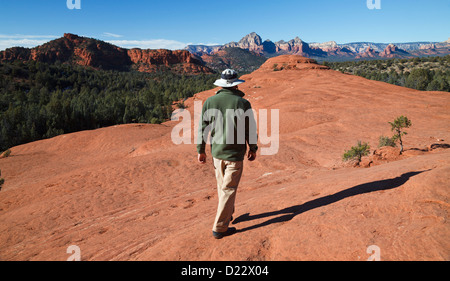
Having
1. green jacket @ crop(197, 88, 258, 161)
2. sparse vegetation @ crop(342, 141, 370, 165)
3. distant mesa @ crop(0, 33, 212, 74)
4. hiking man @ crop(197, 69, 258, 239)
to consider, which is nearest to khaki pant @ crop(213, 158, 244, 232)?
hiking man @ crop(197, 69, 258, 239)

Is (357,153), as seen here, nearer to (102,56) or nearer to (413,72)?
(413,72)

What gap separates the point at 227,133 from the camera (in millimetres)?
3324

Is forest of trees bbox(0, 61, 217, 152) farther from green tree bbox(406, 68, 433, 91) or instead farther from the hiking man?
green tree bbox(406, 68, 433, 91)

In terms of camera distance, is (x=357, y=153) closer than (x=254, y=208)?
No

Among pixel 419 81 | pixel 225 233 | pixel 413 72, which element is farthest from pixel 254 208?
pixel 413 72

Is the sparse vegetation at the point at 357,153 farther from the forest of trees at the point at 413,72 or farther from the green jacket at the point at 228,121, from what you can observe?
the forest of trees at the point at 413,72

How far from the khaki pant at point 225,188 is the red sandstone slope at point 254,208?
22 centimetres

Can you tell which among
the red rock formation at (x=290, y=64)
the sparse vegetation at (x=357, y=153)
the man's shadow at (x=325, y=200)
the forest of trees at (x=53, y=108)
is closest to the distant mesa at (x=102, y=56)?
the forest of trees at (x=53, y=108)

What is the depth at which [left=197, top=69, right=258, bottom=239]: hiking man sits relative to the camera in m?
3.31

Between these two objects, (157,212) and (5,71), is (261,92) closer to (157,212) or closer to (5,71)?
(157,212)

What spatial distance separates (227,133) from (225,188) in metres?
0.72

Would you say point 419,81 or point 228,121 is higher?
point 419,81
